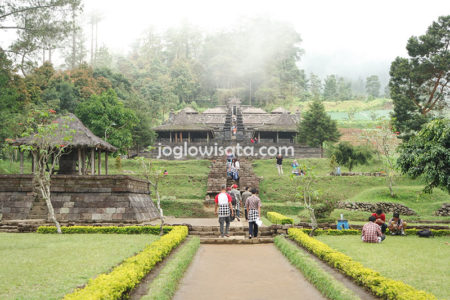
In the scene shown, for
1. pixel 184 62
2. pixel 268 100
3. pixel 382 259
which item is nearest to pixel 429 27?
pixel 382 259

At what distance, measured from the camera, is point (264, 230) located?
12648 millimetres

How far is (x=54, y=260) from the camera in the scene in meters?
7.48

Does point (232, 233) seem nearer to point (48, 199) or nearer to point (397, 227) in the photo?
point (397, 227)

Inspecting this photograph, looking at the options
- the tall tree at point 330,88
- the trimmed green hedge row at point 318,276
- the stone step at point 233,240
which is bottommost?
the stone step at point 233,240

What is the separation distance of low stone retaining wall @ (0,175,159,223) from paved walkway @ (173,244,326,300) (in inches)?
255

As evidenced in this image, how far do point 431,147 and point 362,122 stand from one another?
53411 millimetres

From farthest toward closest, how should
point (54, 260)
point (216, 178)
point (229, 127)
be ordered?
1. point (229, 127)
2. point (216, 178)
3. point (54, 260)

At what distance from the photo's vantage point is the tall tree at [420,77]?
25000 millimetres

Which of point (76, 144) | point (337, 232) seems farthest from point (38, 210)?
point (337, 232)

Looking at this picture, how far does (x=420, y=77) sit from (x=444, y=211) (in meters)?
9.80

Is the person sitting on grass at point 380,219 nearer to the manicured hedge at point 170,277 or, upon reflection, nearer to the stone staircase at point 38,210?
the manicured hedge at point 170,277

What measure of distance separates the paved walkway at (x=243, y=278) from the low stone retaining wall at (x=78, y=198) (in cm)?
648

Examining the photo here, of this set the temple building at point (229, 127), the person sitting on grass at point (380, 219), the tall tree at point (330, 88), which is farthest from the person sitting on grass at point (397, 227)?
the tall tree at point (330, 88)

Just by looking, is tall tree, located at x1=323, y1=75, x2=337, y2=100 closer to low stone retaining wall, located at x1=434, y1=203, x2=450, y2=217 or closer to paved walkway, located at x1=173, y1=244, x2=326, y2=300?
low stone retaining wall, located at x1=434, y1=203, x2=450, y2=217
